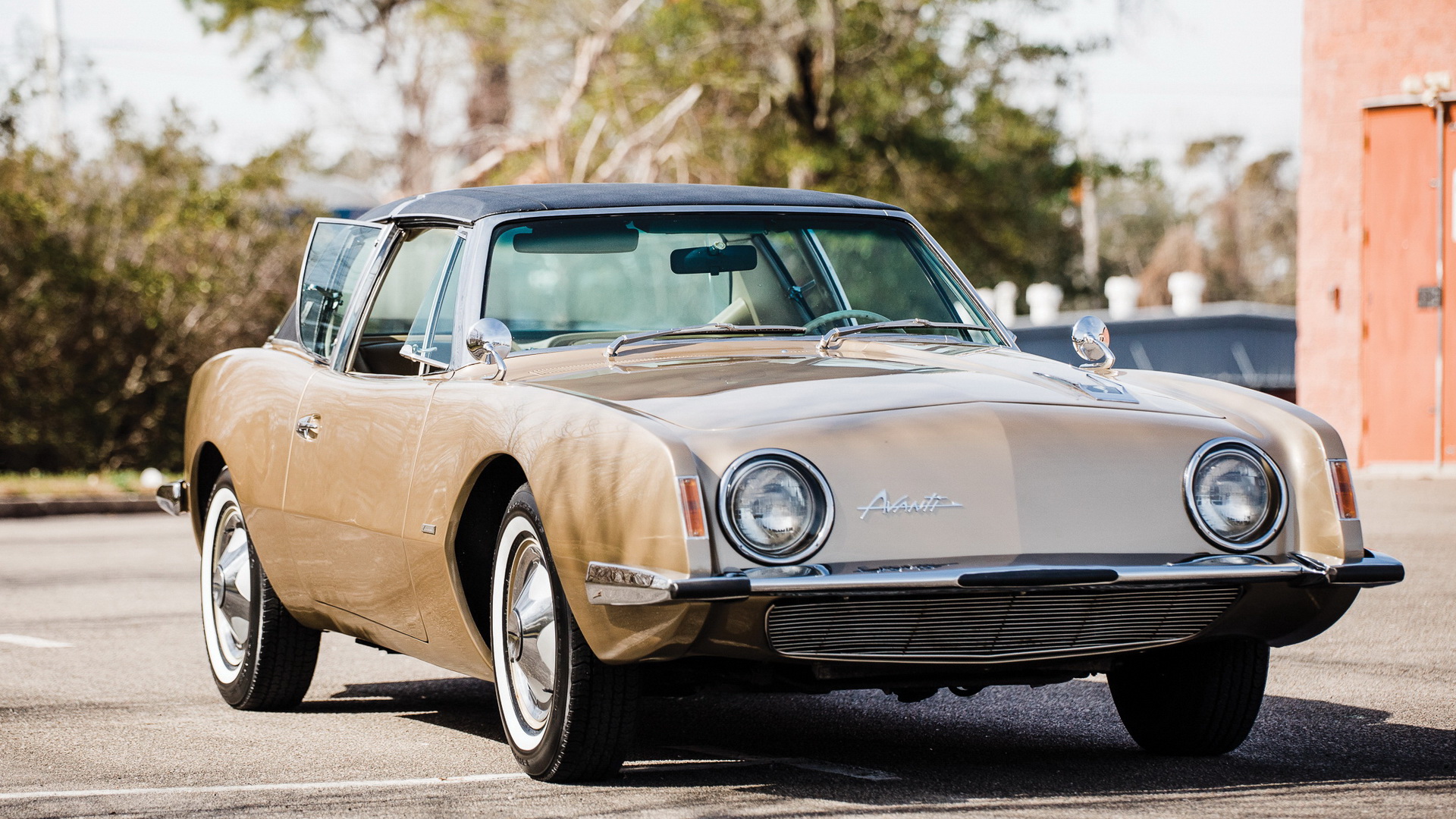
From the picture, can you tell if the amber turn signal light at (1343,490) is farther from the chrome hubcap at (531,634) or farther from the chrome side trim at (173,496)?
the chrome side trim at (173,496)

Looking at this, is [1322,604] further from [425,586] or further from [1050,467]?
[425,586]

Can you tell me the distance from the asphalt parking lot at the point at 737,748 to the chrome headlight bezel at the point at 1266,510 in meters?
0.59

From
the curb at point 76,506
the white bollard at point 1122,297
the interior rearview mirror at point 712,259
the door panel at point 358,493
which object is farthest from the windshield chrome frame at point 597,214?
the white bollard at point 1122,297

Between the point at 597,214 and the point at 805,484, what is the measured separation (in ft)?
5.64

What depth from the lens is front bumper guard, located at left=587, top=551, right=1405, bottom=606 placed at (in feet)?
12.7

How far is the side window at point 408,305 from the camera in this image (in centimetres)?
549

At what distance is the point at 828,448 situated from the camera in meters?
4.04

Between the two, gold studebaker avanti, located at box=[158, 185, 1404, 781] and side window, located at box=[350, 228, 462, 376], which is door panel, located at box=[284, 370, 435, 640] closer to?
gold studebaker avanti, located at box=[158, 185, 1404, 781]

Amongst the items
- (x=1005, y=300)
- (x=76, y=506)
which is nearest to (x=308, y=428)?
(x=76, y=506)

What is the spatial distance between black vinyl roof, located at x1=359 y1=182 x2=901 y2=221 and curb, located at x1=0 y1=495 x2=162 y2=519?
39.0ft

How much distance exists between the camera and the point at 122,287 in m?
20.5

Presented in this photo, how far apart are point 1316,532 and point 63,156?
19727 millimetres

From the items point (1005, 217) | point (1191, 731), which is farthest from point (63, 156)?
point (1191, 731)

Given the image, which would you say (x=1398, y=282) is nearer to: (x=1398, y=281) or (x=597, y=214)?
(x=1398, y=281)
